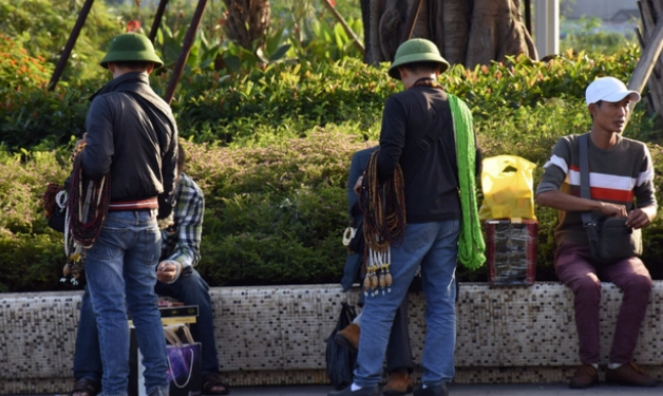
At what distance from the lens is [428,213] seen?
541 cm

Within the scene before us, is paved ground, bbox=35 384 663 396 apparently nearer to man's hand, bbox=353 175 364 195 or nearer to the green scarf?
the green scarf

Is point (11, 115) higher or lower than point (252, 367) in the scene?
higher

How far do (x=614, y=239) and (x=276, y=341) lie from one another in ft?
6.29

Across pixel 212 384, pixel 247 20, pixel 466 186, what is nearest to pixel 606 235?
pixel 466 186

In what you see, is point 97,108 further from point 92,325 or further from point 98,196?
point 92,325

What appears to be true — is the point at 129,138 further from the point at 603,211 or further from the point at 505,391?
the point at 603,211

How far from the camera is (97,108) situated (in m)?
5.18

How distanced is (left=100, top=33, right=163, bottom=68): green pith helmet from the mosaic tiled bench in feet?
4.81

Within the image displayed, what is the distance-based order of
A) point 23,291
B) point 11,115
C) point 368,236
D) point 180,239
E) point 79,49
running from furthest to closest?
point 79,49
point 11,115
point 23,291
point 180,239
point 368,236

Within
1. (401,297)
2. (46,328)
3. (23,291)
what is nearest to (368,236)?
(401,297)

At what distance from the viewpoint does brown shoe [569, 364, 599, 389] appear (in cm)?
577

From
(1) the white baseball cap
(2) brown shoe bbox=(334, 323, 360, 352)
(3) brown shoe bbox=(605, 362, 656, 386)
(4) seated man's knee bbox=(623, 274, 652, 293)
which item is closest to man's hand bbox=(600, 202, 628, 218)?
(4) seated man's knee bbox=(623, 274, 652, 293)

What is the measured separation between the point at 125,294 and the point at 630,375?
2629mm

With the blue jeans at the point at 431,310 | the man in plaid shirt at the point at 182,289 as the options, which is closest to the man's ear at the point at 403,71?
the blue jeans at the point at 431,310
